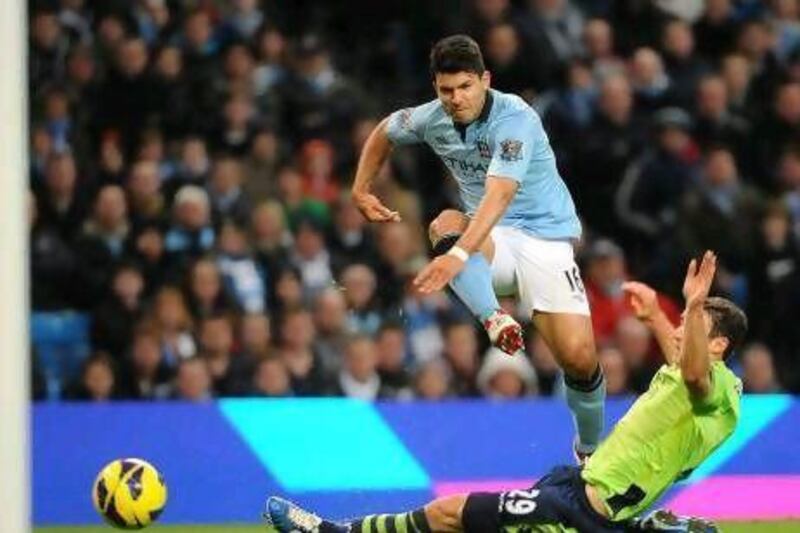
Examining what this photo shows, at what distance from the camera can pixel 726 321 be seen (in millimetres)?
7996

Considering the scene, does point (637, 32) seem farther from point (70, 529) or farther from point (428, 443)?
point (70, 529)

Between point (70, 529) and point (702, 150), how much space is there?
217 inches

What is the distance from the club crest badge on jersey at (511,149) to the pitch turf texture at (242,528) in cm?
233

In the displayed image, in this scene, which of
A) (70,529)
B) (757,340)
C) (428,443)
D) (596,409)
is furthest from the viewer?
(757,340)

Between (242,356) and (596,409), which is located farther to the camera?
(242,356)

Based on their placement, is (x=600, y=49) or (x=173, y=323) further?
(x=600, y=49)

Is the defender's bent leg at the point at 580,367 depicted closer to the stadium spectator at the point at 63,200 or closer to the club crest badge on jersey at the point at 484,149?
the club crest badge on jersey at the point at 484,149

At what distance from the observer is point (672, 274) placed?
13.4 meters

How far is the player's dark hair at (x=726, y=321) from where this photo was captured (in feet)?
26.2

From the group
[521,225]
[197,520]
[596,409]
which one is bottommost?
[197,520]

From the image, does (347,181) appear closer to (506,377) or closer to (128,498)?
(506,377)

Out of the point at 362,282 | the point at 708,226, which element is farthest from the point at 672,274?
the point at 362,282

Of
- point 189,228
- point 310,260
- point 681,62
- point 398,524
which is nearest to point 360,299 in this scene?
point 310,260

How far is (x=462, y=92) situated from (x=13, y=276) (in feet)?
10.2
